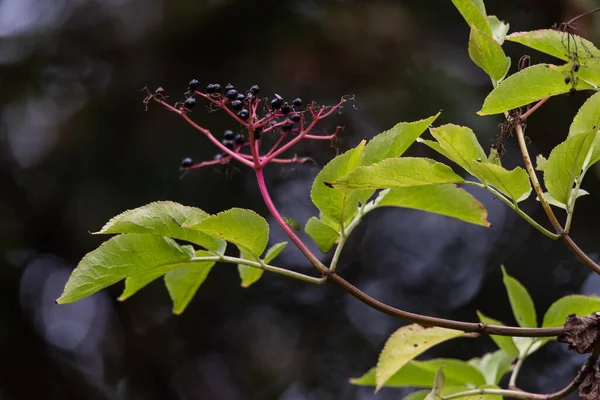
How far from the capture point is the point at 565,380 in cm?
201

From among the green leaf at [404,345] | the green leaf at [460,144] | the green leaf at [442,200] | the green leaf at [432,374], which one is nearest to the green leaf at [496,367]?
the green leaf at [432,374]

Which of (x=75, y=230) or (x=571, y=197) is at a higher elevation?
(x=571, y=197)

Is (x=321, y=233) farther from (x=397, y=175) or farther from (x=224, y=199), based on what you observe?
(x=224, y=199)

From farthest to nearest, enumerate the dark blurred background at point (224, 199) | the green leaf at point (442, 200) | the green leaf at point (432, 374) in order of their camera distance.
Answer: the dark blurred background at point (224, 199)
the green leaf at point (432, 374)
the green leaf at point (442, 200)

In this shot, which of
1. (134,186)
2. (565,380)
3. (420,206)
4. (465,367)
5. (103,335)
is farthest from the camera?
(103,335)

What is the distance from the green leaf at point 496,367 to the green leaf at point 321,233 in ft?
0.94

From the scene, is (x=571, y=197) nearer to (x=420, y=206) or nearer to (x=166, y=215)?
(x=420, y=206)

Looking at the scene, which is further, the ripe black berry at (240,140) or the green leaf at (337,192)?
the ripe black berry at (240,140)

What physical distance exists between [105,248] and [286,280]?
2.09 m

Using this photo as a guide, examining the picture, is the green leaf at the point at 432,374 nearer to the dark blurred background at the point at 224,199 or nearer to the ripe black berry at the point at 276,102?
the ripe black berry at the point at 276,102

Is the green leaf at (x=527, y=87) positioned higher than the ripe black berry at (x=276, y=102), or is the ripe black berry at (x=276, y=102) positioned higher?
the green leaf at (x=527, y=87)

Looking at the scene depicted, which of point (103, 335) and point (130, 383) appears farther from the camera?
point (103, 335)

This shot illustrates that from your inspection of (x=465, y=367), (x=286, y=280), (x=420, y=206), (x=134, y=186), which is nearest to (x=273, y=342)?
(x=286, y=280)

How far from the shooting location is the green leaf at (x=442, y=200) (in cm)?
66
